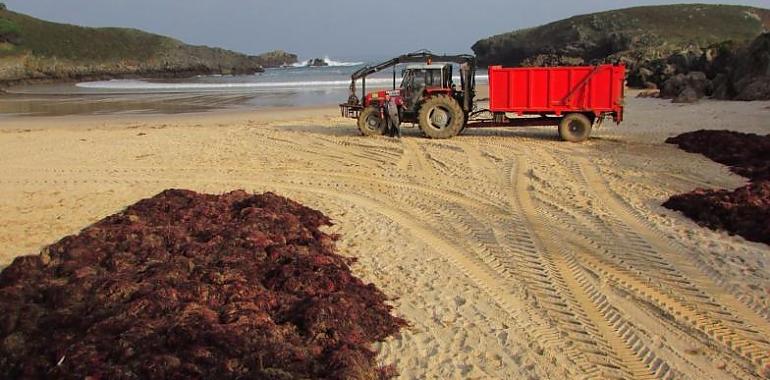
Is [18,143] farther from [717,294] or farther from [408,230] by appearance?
[717,294]

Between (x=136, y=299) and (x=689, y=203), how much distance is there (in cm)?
683

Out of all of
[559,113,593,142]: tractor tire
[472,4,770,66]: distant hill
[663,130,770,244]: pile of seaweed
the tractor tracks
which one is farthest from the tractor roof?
[472,4,770,66]: distant hill

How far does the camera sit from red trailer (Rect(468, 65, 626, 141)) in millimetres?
13812

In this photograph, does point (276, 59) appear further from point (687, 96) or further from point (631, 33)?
point (687, 96)

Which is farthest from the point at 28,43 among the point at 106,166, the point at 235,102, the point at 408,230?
the point at 408,230

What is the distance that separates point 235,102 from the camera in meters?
30.4

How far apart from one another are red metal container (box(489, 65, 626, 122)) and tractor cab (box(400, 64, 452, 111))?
4.26ft

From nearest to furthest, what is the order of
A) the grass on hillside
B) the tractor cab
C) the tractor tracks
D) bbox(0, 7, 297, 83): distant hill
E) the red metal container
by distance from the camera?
the tractor tracks
the red metal container
the tractor cab
bbox(0, 7, 297, 83): distant hill
the grass on hillside

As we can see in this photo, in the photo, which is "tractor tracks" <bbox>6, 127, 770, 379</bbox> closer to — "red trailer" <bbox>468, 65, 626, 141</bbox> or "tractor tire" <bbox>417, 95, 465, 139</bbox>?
"tractor tire" <bbox>417, 95, 465, 139</bbox>

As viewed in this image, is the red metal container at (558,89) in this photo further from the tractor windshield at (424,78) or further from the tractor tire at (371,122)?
the tractor tire at (371,122)

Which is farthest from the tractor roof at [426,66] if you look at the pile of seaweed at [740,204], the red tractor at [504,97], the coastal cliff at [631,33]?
the coastal cliff at [631,33]

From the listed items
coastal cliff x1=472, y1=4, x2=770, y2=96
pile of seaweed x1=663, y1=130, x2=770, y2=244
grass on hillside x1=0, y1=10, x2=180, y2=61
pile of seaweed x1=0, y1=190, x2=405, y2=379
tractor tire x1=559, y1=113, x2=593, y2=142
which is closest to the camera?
pile of seaweed x1=0, y1=190, x2=405, y2=379

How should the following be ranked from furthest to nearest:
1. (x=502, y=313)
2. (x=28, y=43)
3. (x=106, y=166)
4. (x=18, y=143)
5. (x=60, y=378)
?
(x=28, y=43) < (x=18, y=143) < (x=106, y=166) < (x=502, y=313) < (x=60, y=378)

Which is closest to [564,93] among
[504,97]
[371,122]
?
[504,97]
